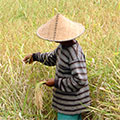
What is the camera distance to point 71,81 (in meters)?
1.68

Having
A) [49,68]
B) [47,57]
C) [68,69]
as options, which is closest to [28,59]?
[47,57]

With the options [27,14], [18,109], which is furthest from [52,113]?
[27,14]

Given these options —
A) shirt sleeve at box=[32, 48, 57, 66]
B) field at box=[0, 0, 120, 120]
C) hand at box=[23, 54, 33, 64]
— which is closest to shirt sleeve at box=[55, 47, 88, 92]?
field at box=[0, 0, 120, 120]

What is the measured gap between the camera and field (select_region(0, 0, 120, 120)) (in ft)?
6.39

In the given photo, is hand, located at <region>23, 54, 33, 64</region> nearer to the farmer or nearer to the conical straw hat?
the farmer

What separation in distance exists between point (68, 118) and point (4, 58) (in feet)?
2.97

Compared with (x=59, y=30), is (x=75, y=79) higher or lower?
lower

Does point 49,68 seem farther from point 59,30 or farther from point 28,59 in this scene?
point 59,30

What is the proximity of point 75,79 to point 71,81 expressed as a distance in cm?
4

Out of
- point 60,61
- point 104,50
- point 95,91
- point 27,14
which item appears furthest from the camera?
point 27,14

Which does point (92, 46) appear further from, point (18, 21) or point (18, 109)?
point (18, 21)

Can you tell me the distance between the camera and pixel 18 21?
3572mm

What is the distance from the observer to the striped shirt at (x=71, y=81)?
1.67m

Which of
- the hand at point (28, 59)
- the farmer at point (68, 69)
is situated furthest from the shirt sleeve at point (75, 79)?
the hand at point (28, 59)
